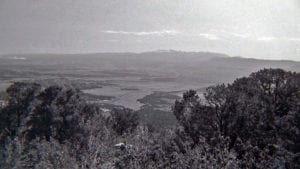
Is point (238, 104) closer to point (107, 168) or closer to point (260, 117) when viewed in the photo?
point (260, 117)

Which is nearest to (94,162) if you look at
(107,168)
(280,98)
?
(107,168)

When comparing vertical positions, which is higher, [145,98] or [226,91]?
[226,91]

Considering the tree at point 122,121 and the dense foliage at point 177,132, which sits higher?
the dense foliage at point 177,132

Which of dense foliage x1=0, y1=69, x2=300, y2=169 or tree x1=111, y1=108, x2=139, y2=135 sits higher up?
dense foliage x1=0, y1=69, x2=300, y2=169

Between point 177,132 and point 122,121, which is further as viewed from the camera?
point 122,121

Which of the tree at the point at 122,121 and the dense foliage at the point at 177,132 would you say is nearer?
the dense foliage at the point at 177,132

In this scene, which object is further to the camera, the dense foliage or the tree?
the tree

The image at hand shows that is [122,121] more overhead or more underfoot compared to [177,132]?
more underfoot

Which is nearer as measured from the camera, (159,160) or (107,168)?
(107,168)
